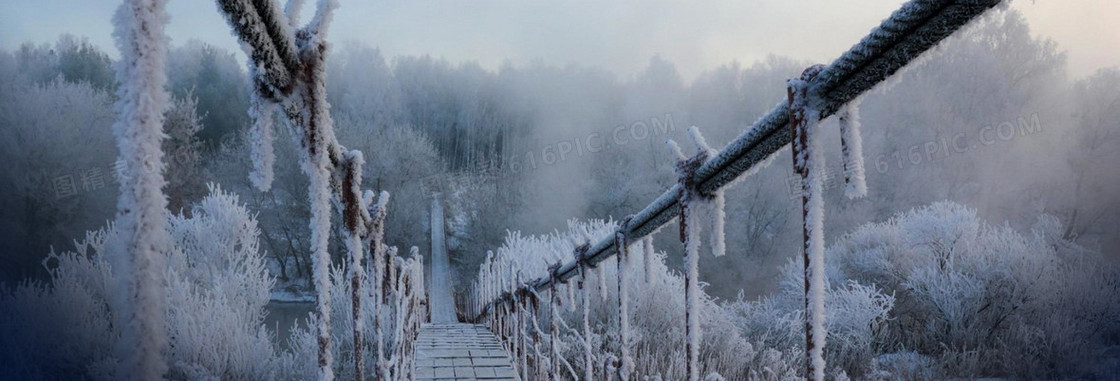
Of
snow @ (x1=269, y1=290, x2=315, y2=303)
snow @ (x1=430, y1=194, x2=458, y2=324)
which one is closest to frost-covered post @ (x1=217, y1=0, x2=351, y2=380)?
snow @ (x1=430, y1=194, x2=458, y2=324)

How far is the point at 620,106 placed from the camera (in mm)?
33844

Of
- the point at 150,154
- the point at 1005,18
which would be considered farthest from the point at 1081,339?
the point at 1005,18

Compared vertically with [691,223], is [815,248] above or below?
below

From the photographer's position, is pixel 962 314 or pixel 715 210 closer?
pixel 715 210

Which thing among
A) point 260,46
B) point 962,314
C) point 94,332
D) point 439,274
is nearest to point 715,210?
point 260,46

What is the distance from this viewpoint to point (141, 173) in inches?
16.8

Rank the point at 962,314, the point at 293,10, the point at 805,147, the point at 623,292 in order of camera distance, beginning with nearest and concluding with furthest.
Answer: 1. the point at 293,10
2. the point at 805,147
3. the point at 623,292
4. the point at 962,314

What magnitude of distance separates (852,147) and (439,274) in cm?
2366

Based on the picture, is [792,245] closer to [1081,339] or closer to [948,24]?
[1081,339]

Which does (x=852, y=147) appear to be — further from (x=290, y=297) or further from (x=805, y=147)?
(x=290, y=297)

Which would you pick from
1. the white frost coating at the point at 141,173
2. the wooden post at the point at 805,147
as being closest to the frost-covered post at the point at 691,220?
the wooden post at the point at 805,147

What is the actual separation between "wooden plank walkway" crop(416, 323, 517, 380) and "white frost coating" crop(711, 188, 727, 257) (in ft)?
9.59

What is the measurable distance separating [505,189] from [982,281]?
61.7 ft

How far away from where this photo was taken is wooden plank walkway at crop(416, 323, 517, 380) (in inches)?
158
